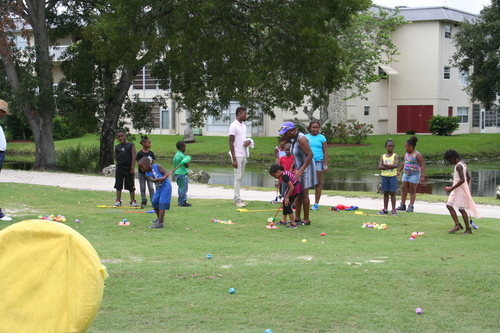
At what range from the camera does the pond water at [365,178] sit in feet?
70.5

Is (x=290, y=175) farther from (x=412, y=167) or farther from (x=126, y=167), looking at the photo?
(x=126, y=167)

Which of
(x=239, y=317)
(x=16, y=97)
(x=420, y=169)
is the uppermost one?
(x=16, y=97)

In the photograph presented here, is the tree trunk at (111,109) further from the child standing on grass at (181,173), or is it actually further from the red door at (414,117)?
the red door at (414,117)

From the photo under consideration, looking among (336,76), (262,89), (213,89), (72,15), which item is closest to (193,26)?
(213,89)

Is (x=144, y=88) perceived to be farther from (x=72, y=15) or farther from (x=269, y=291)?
(x=269, y=291)

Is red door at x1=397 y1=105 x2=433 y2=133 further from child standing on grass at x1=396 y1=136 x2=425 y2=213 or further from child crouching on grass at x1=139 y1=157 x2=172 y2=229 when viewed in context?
child crouching on grass at x1=139 y1=157 x2=172 y2=229

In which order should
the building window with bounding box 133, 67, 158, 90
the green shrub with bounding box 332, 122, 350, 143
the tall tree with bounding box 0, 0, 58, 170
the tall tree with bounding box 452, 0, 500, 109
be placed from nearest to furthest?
the tall tree with bounding box 0, 0, 58, 170 < the tall tree with bounding box 452, 0, 500, 109 < the green shrub with bounding box 332, 122, 350, 143 < the building window with bounding box 133, 67, 158, 90

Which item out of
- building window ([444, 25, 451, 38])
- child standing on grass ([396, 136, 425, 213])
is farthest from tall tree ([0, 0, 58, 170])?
building window ([444, 25, 451, 38])

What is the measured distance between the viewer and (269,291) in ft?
19.5

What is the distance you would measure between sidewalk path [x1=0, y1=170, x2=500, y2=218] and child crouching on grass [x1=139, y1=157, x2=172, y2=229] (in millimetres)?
4418

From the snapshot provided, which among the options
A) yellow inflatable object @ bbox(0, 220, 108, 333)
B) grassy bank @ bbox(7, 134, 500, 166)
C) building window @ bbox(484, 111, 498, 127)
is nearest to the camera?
yellow inflatable object @ bbox(0, 220, 108, 333)

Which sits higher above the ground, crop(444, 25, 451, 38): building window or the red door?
crop(444, 25, 451, 38): building window

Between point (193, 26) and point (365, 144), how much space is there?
2226 cm

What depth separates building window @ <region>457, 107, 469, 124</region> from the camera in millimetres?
50531
